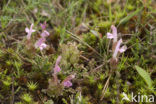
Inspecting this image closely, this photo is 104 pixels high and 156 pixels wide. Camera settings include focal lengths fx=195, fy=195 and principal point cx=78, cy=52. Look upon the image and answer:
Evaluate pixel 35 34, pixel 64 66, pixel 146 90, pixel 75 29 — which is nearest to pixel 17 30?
pixel 35 34

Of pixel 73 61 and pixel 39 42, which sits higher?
pixel 39 42

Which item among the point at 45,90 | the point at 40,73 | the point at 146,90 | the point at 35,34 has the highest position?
the point at 35,34

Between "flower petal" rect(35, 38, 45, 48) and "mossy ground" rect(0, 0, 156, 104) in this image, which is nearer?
"mossy ground" rect(0, 0, 156, 104)

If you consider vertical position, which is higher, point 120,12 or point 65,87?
point 120,12

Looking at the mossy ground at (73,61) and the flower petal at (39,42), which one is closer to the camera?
the mossy ground at (73,61)

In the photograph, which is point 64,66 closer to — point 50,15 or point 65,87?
point 65,87

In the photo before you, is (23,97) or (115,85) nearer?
(23,97)

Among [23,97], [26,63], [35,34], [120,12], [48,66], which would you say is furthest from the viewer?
[120,12]

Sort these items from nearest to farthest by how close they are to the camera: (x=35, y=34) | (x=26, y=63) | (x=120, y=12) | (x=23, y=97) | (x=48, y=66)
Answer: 1. (x=23, y=97)
2. (x=48, y=66)
3. (x=26, y=63)
4. (x=35, y=34)
5. (x=120, y=12)
